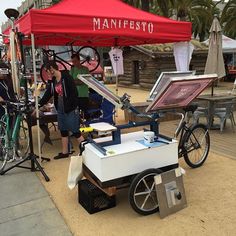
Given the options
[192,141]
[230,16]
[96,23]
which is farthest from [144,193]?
[230,16]

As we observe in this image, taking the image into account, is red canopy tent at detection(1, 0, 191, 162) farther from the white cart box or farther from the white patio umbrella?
the white cart box

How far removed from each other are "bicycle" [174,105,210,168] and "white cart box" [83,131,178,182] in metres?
0.74

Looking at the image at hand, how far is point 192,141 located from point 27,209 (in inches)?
97.0

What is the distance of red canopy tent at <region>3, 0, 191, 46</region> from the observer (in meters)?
4.89

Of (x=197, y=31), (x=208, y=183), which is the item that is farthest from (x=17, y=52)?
(x=197, y=31)

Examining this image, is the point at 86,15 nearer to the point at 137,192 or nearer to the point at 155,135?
the point at 155,135

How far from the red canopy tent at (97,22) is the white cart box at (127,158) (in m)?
2.23

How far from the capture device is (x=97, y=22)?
211 inches

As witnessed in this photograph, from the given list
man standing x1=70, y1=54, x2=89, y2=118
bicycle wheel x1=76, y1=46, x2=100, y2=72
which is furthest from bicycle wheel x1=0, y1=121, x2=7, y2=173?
bicycle wheel x1=76, y1=46, x2=100, y2=72

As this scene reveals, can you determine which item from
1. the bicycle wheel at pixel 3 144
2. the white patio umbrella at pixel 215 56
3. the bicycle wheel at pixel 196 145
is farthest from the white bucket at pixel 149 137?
the white patio umbrella at pixel 215 56

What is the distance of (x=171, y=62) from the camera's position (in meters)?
16.1

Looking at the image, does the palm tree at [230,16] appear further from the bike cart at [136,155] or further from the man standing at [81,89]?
the bike cart at [136,155]

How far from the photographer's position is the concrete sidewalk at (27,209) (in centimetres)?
328

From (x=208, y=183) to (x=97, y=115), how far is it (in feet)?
10.4
